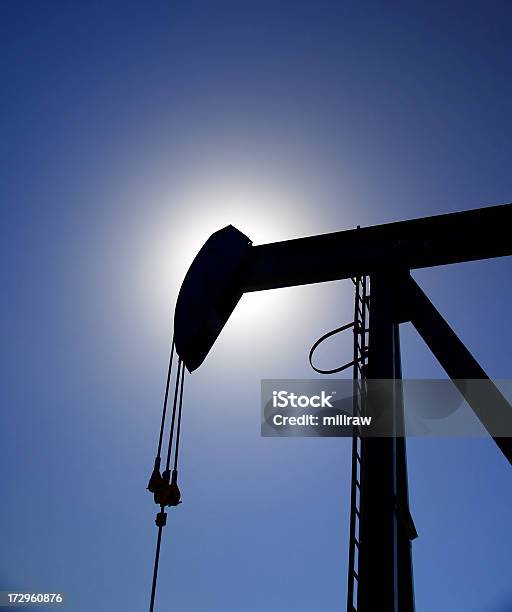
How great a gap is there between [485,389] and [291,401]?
2213 mm

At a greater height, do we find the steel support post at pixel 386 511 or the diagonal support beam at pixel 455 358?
the diagonal support beam at pixel 455 358

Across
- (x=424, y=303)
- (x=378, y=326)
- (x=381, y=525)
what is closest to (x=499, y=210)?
(x=424, y=303)

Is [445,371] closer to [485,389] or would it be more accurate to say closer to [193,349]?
[485,389]

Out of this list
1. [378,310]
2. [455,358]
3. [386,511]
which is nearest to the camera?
[386,511]

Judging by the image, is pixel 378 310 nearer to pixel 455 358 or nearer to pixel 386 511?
pixel 455 358

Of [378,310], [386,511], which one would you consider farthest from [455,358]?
[386,511]

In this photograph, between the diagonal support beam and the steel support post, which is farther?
the diagonal support beam

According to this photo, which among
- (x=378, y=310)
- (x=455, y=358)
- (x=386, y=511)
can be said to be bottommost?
(x=386, y=511)

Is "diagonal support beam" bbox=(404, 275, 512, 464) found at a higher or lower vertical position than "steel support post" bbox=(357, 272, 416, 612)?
higher

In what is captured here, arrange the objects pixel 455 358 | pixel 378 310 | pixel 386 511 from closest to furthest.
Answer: pixel 386 511 < pixel 455 358 < pixel 378 310

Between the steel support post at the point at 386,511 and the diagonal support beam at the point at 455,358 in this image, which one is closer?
the steel support post at the point at 386,511

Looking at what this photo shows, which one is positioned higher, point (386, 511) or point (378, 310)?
point (378, 310)

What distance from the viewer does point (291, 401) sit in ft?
18.4

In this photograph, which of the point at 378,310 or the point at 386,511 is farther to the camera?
the point at 378,310
